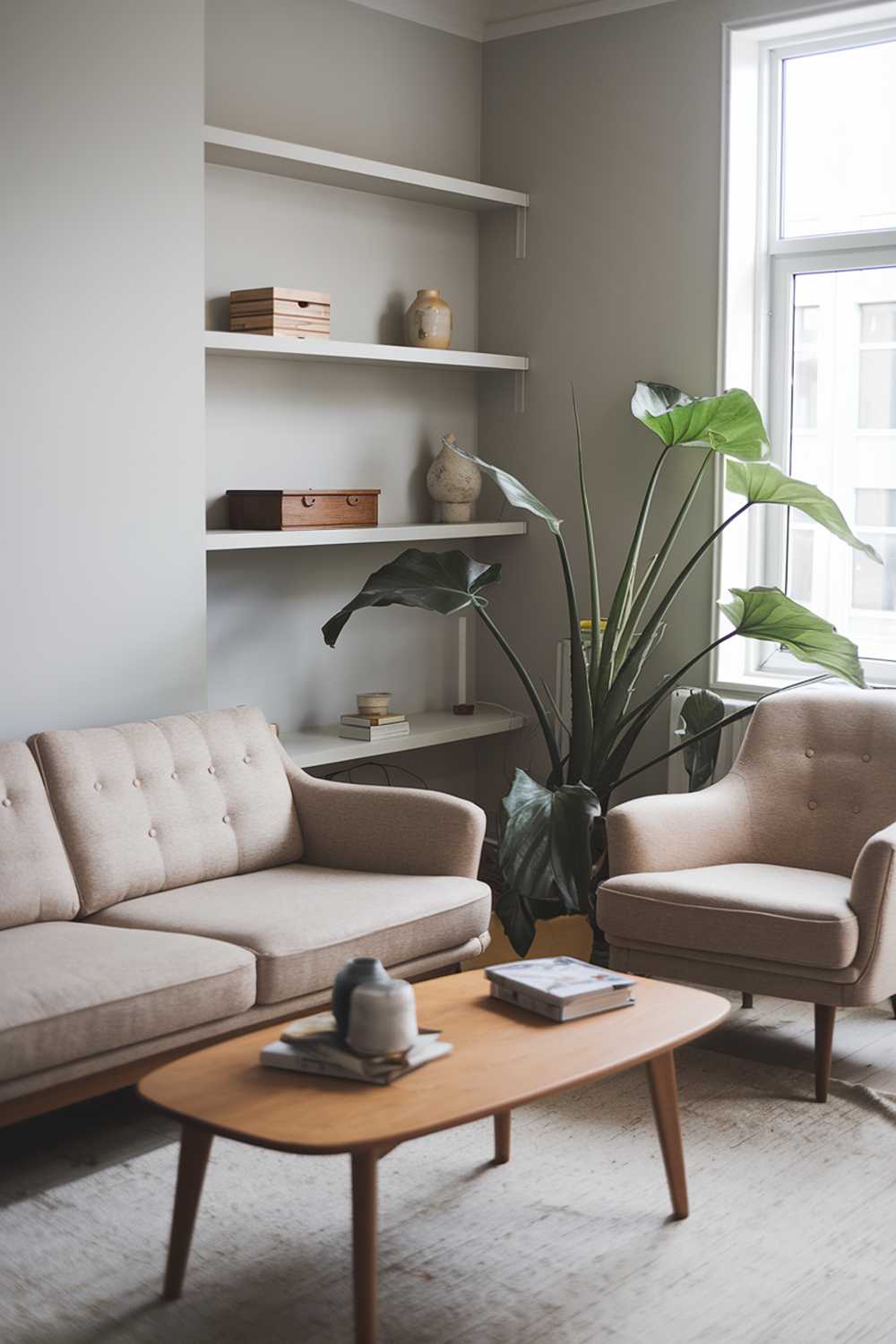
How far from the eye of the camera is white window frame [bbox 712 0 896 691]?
4.36 m

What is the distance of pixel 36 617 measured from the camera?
3.53 m

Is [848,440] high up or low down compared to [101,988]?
up

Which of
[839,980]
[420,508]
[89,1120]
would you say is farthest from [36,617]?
[839,980]

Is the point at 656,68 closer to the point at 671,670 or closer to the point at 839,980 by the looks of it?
the point at 671,670

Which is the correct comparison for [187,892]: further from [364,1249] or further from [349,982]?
[364,1249]

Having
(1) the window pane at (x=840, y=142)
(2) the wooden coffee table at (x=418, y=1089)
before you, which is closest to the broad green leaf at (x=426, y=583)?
(2) the wooden coffee table at (x=418, y=1089)

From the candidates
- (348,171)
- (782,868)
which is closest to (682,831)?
(782,868)

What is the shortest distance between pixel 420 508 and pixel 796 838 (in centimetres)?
180

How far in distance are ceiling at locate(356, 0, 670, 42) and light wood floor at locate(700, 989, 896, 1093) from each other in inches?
117

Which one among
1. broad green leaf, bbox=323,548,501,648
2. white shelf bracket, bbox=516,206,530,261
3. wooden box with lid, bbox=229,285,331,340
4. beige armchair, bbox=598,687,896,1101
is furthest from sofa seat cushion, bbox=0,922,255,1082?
white shelf bracket, bbox=516,206,530,261

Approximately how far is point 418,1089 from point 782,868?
1704 mm

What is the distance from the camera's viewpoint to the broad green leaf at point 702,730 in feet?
13.6

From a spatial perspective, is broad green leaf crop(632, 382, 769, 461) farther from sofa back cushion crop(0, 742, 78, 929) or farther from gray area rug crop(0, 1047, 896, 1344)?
sofa back cushion crop(0, 742, 78, 929)

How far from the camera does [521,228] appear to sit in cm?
492
